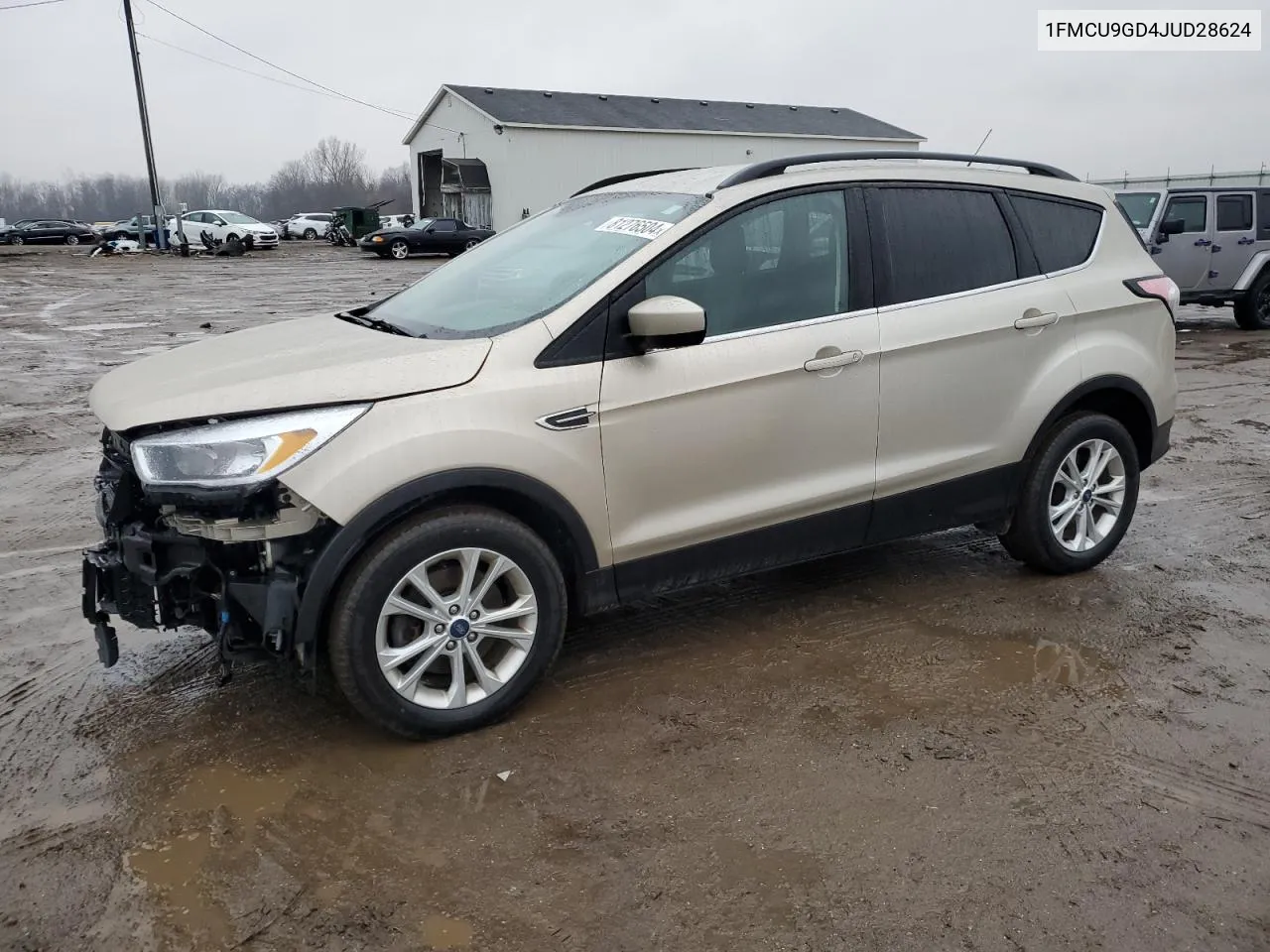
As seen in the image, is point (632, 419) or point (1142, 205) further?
point (1142, 205)

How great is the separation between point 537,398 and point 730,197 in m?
1.15

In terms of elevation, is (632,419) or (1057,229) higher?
(1057,229)

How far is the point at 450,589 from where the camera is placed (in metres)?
3.41

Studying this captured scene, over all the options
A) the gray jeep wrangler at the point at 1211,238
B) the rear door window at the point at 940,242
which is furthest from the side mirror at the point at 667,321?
the gray jeep wrangler at the point at 1211,238

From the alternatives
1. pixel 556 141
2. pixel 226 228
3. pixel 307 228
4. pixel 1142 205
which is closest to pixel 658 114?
pixel 556 141

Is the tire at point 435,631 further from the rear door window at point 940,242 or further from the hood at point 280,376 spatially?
the rear door window at point 940,242

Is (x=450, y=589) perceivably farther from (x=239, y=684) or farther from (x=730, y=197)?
(x=730, y=197)

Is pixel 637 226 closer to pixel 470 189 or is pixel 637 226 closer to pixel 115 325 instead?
pixel 115 325

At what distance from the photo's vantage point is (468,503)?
341 cm

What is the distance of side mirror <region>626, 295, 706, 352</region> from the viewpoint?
3.44 metres

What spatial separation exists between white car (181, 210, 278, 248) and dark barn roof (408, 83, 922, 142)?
1002 centimetres

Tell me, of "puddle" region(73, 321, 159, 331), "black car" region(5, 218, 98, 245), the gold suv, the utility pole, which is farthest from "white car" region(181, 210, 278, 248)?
the gold suv

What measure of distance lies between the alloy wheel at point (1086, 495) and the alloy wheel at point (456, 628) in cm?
262

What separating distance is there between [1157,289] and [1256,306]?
11377mm
